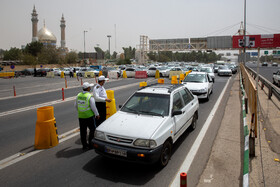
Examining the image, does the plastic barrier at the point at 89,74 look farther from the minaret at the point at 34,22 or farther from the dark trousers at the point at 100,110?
the minaret at the point at 34,22

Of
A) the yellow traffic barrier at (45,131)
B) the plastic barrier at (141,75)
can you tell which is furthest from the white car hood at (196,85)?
the plastic barrier at (141,75)

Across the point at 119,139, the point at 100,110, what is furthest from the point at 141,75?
the point at 119,139

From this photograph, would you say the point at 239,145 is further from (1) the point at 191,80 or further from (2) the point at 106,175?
(1) the point at 191,80

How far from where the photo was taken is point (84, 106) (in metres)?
5.71

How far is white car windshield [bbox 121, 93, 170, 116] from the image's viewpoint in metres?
5.48

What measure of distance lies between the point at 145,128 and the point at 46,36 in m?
114

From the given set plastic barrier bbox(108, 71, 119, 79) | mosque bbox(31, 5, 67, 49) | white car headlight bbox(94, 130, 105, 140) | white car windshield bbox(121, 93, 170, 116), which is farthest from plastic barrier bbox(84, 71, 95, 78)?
mosque bbox(31, 5, 67, 49)

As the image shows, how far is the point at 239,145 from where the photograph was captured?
241 inches

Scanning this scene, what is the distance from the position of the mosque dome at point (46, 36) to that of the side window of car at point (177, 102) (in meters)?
109

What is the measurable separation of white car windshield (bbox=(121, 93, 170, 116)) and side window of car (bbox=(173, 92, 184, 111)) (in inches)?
8.9

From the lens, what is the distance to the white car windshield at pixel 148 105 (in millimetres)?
5484

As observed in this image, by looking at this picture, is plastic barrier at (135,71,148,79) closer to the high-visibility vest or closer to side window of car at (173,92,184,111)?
side window of car at (173,92,184,111)

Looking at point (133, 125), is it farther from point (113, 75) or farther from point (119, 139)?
point (113, 75)

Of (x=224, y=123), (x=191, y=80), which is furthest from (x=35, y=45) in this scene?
(x=224, y=123)
